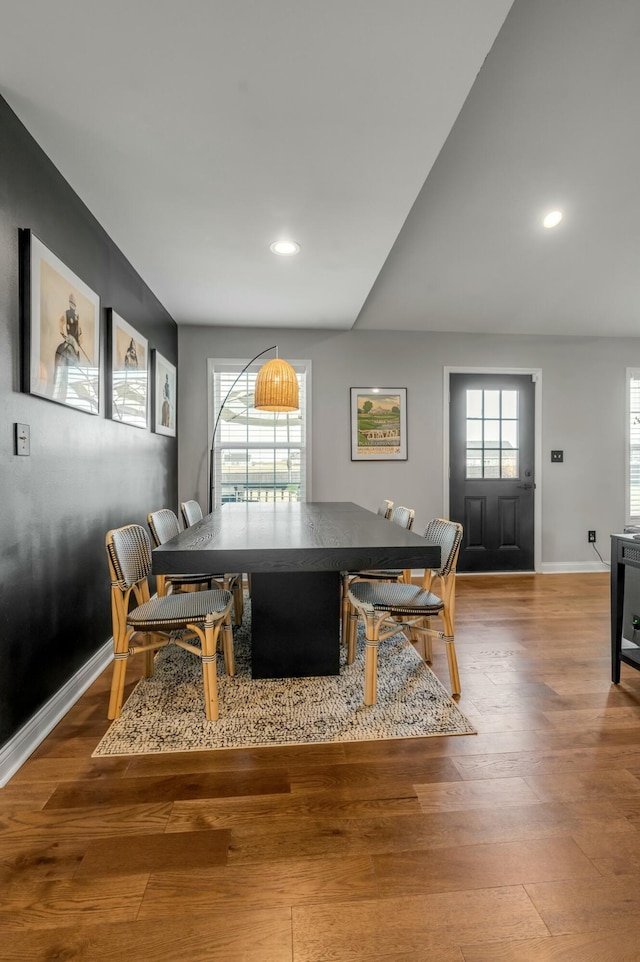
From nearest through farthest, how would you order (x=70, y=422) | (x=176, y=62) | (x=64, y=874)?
1. (x=64, y=874)
2. (x=176, y=62)
3. (x=70, y=422)

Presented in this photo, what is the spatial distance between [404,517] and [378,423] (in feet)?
6.50

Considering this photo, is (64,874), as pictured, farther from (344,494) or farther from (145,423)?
(344,494)

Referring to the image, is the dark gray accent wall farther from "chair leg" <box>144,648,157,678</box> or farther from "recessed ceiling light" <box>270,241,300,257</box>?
"recessed ceiling light" <box>270,241,300,257</box>

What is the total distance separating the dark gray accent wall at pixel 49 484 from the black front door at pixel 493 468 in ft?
10.5

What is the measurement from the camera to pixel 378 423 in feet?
14.9

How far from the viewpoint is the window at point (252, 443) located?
4422 mm

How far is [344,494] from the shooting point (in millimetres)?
4547

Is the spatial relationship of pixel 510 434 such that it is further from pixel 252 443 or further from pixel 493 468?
pixel 252 443

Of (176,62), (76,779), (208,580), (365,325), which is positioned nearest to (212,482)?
(208,580)

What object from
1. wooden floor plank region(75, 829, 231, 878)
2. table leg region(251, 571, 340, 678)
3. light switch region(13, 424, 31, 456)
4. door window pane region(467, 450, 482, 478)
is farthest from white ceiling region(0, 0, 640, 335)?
wooden floor plank region(75, 829, 231, 878)

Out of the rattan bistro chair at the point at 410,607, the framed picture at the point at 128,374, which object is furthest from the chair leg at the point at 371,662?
the framed picture at the point at 128,374

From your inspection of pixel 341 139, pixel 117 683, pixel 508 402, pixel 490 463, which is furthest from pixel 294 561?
pixel 508 402

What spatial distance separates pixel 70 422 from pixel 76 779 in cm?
150

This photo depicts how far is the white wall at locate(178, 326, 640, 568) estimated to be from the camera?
441 centimetres
